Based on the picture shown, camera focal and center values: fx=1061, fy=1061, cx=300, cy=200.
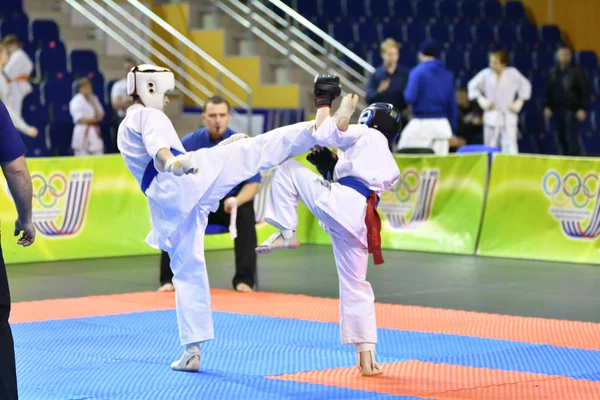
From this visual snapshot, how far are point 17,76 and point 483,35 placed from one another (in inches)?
364

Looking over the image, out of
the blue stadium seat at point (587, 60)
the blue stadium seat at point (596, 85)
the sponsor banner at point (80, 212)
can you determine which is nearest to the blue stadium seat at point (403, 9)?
the blue stadium seat at point (587, 60)

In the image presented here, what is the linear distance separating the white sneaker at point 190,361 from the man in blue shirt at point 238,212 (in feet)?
9.40

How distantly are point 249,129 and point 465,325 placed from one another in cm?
782

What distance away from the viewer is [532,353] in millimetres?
6031

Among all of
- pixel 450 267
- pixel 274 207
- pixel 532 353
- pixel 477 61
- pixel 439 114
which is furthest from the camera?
pixel 477 61

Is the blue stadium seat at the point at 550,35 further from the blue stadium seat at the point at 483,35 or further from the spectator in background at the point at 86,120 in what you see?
the spectator in background at the point at 86,120

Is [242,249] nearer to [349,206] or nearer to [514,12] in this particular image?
[349,206]

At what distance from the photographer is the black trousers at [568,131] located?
15781 millimetres

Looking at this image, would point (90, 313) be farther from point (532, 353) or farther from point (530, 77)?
point (530, 77)

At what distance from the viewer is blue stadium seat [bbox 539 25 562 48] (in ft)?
65.1

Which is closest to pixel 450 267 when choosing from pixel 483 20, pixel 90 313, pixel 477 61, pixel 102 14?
pixel 90 313

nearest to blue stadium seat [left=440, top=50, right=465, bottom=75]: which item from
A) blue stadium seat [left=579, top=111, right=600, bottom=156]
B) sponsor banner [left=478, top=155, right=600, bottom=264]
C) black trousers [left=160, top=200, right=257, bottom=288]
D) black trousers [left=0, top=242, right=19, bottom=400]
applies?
blue stadium seat [left=579, top=111, right=600, bottom=156]

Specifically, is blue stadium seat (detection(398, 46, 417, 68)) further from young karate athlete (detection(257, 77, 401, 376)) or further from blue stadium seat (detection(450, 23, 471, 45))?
young karate athlete (detection(257, 77, 401, 376))

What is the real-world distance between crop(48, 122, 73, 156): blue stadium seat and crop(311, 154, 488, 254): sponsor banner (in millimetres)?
4604
